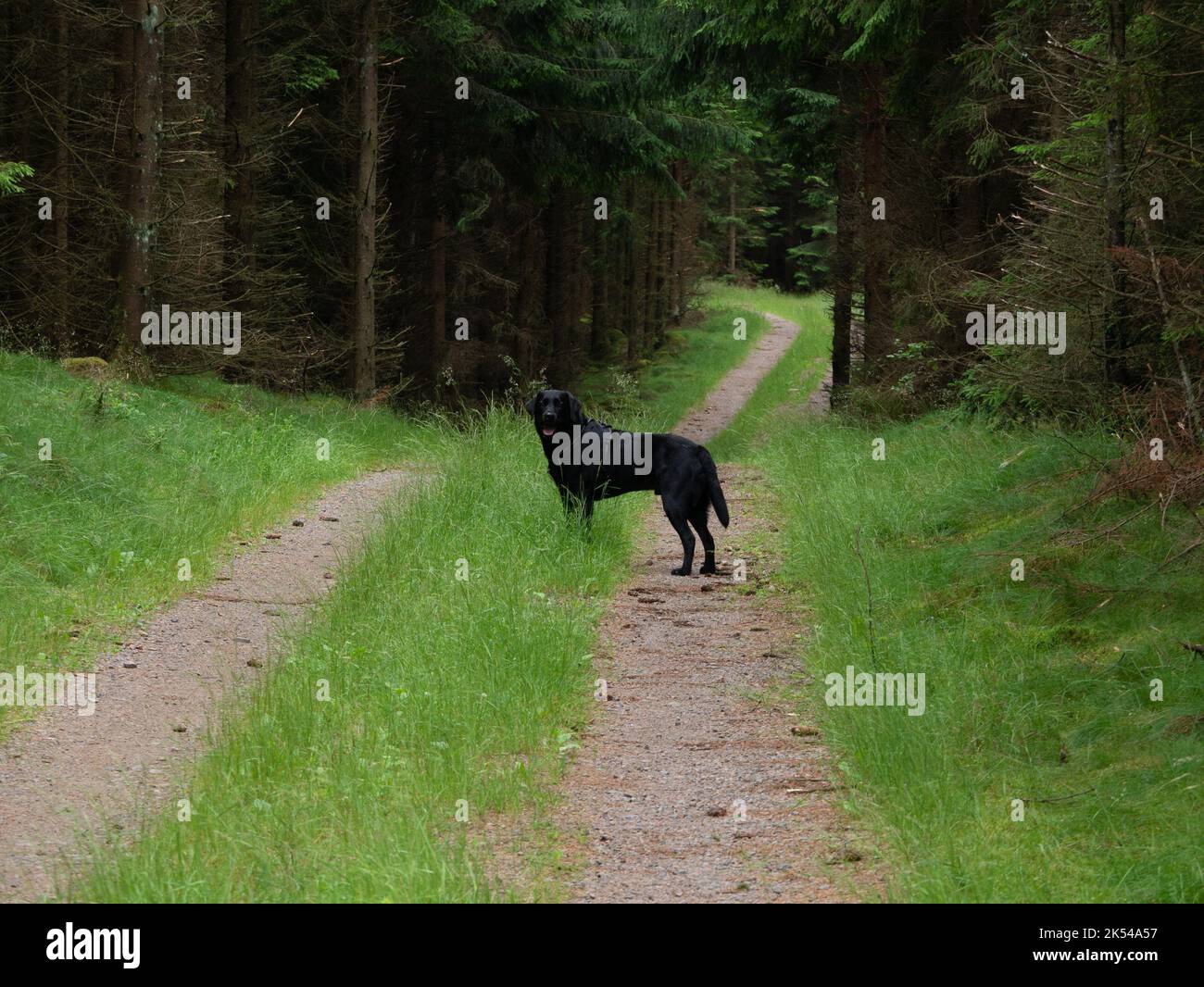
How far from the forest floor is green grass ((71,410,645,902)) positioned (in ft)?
0.88

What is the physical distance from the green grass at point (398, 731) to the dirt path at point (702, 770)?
0.26 metres

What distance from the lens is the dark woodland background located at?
8.98 metres

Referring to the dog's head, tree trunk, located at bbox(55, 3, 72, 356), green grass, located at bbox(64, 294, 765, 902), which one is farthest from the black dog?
tree trunk, located at bbox(55, 3, 72, 356)

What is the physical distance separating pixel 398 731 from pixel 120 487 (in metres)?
6.00

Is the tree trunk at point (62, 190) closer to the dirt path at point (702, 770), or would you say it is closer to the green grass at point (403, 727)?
the green grass at point (403, 727)

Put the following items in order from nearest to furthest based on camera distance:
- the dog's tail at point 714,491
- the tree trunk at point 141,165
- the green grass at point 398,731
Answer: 1. the green grass at point 398,731
2. the dog's tail at point 714,491
3. the tree trunk at point 141,165

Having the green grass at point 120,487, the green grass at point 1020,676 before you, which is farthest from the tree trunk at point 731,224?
the green grass at point 1020,676

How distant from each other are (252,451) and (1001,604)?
30.7 feet

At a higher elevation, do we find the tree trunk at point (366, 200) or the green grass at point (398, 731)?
the tree trunk at point (366, 200)

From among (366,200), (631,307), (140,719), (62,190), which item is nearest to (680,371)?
(631,307)

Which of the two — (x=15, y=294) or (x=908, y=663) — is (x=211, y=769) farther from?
(x=15, y=294)

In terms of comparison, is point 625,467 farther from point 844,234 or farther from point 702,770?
point 844,234

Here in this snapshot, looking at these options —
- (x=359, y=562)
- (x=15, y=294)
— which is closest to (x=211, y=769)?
(x=359, y=562)

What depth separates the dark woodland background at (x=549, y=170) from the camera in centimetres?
898
